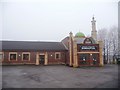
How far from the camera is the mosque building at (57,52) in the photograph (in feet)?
97.2

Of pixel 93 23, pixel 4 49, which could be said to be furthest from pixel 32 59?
pixel 93 23

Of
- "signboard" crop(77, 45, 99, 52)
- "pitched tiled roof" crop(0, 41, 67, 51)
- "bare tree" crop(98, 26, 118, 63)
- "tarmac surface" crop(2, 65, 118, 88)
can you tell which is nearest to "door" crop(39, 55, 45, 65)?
"pitched tiled roof" crop(0, 41, 67, 51)

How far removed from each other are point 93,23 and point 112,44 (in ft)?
27.3

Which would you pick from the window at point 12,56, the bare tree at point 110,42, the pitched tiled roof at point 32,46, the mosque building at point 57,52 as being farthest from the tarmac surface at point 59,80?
the bare tree at point 110,42

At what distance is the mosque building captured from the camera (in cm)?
2962

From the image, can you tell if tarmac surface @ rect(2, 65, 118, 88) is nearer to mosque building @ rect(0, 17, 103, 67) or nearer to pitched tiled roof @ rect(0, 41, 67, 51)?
mosque building @ rect(0, 17, 103, 67)

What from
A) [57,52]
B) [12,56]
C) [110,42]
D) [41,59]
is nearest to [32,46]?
[41,59]

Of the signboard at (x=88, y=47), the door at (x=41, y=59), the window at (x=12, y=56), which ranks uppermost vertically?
the signboard at (x=88, y=47)

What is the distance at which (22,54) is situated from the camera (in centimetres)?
3234

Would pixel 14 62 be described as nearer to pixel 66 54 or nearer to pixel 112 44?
pixel 66 54

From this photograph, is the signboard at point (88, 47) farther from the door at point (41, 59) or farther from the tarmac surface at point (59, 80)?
the tarmac surface at point (59, 80)

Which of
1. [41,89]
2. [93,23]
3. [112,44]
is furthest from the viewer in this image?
[112,44]

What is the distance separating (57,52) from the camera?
3397 cm

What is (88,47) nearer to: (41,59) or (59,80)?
(41,59)
